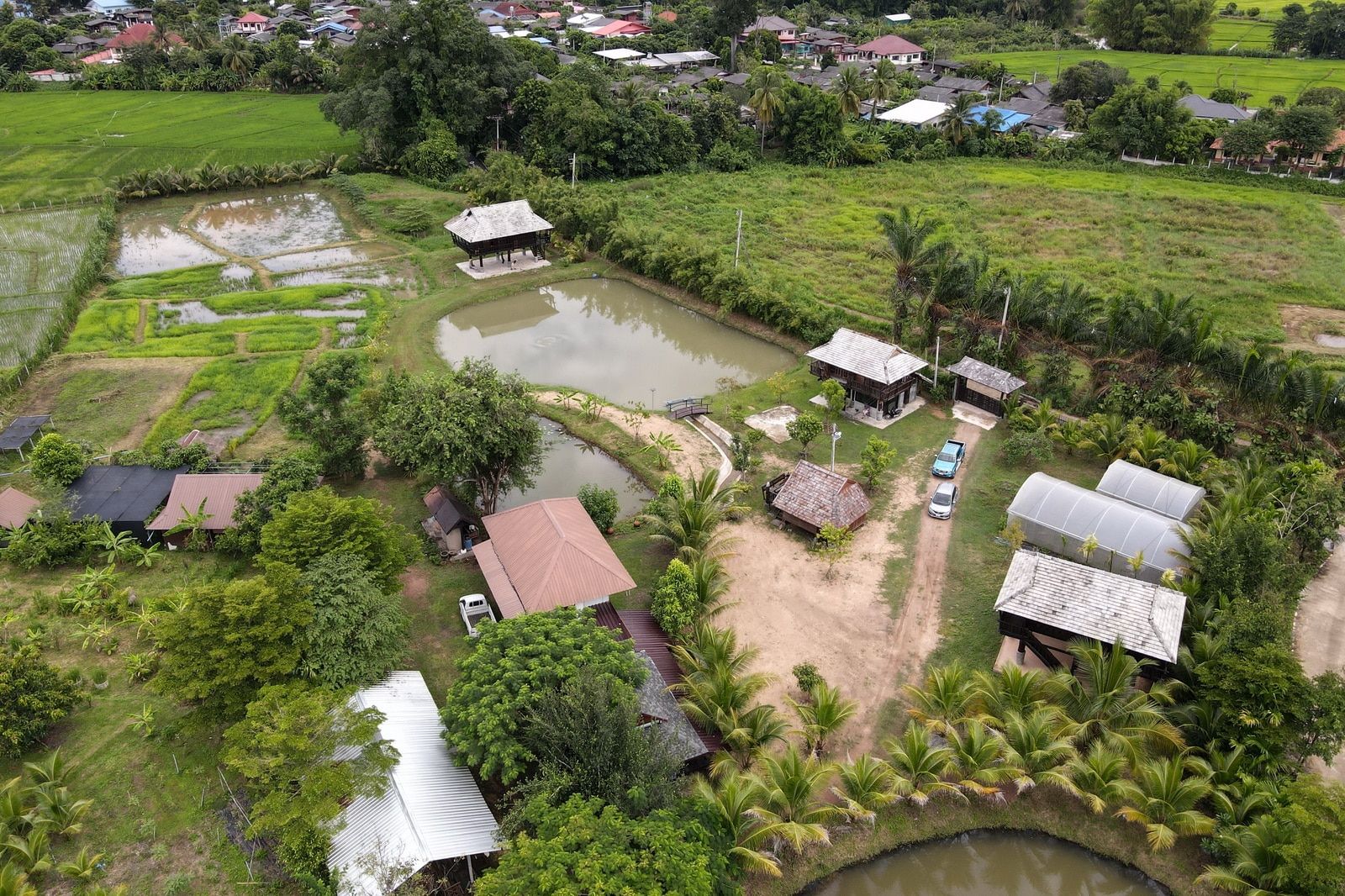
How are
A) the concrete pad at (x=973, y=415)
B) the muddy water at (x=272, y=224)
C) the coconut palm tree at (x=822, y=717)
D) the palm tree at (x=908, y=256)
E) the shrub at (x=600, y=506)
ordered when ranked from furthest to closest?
the muddy water at (x=272, y=224) → the palm tree at (x=908, y=256) → the concrete pad at (x=973, y=415) → the shrub at (x=600, y=506) → the coconut palm tree at (x=822, y=717)

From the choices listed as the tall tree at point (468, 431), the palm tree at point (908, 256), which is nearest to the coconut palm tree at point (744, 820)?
the tall tree at point (468, 431)

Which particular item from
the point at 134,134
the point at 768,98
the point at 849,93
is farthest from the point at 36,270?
the point at 849,93

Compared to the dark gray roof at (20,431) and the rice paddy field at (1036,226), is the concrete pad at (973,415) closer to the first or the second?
the rice paddy field at (1036,226)

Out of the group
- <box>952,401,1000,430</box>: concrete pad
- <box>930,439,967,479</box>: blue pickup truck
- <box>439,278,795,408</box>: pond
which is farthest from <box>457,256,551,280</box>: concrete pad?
<box>930,439,967,479</box>: blue pickup truck

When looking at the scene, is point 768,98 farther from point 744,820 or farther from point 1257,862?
point 1257,862

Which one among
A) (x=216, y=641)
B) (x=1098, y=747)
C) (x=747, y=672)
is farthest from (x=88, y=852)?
(x=1098, y=747)

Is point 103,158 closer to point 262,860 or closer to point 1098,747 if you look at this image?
point 262,860

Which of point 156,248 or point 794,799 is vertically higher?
point 794,799
